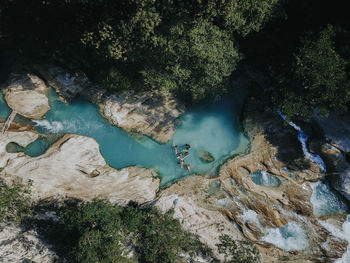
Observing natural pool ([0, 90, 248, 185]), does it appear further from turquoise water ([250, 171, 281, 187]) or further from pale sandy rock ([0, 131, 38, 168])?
turquoise water ([250, 171, 281, 187])

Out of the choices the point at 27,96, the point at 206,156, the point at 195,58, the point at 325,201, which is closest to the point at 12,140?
the point at 27,96

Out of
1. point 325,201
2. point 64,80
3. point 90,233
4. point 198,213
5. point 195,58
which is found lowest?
point 90,233

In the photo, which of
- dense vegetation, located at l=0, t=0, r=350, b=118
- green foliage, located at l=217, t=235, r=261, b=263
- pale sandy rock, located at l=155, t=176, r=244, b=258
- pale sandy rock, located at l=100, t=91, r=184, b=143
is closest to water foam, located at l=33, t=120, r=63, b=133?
pale sandy rock, located at l=100, t=91, r=184, b=143

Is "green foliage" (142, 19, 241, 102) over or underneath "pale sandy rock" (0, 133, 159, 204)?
over

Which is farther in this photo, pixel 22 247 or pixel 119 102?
pixel 119 102

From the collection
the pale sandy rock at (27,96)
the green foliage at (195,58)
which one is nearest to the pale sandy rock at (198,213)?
the green foliage at (195,58)

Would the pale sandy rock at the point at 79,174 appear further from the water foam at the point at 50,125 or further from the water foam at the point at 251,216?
the water foam at the point at 251,216

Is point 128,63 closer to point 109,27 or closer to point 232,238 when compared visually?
point 109,27

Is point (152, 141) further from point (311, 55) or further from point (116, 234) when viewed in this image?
point (311, 55)
